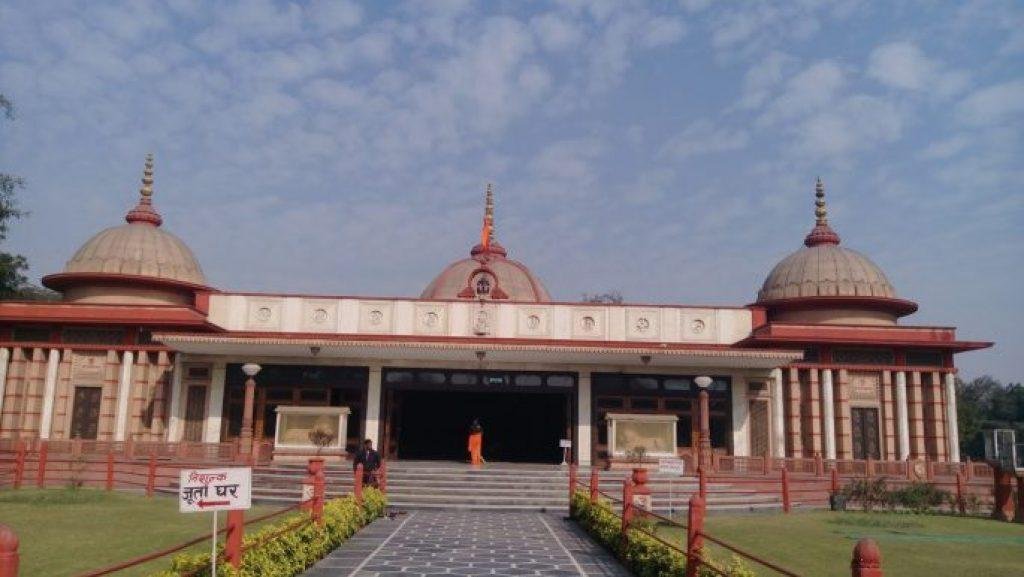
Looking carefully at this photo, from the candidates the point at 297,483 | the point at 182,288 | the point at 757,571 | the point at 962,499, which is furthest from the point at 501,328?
the point at 757,571

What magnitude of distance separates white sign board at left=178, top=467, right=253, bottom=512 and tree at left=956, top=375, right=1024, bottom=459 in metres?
58.9

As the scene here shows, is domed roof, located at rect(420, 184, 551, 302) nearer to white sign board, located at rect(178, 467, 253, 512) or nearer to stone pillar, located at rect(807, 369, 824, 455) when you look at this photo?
stone pillar, located at rect(807, 369, 824, 455)

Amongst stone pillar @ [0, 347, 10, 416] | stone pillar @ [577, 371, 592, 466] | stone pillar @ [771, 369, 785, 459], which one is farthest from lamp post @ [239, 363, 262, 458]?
stone pillar @ [771, 369, 785, 459]

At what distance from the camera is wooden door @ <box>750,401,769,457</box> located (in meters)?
25.0

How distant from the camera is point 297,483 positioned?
19.1 m

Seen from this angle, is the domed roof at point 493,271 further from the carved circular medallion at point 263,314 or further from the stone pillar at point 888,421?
the stone pillar at point 888,421

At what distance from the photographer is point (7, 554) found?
16.3 feet

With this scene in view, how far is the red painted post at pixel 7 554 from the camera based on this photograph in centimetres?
496

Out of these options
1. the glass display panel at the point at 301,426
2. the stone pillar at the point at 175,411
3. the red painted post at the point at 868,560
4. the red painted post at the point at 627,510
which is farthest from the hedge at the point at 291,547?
the stone pillar at the point at 175,411

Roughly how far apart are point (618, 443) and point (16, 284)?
31.4 metres

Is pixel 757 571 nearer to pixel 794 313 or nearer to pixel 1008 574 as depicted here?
pixel 1008 574

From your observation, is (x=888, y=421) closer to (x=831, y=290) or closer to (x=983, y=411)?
(x=831, y=290)

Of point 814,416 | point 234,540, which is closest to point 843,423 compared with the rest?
point 814,416

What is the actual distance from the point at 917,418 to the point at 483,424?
15275 mm
